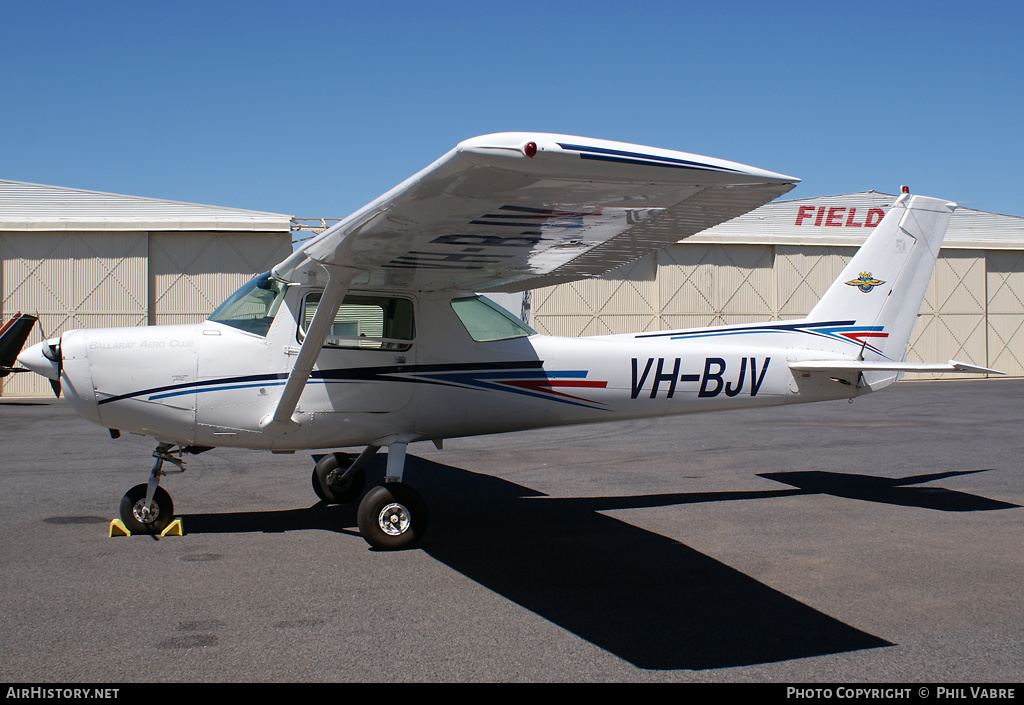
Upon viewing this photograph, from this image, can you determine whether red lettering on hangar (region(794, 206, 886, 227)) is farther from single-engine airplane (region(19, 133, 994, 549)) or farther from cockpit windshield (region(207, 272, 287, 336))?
cockpit windshield (region(207, 272, 287, 336))

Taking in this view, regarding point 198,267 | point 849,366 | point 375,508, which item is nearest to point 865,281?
point 849,366

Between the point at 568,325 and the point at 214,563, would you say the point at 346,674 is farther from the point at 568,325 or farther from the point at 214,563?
the point at 568,325

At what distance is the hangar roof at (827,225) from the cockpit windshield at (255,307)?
2448cm

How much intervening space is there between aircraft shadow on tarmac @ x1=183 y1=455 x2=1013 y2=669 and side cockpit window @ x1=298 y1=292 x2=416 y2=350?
155 centimetres

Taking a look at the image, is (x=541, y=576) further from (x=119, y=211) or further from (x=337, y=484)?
(x=119, y=211)

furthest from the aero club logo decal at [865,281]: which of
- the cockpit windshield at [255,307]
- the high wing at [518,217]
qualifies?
the cockpit windshield at [255,307]

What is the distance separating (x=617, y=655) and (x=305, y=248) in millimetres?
3160

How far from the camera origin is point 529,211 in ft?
13.0

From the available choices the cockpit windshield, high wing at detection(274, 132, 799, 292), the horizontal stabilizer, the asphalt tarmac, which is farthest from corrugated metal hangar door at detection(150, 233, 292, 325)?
the horizontal stabilizer

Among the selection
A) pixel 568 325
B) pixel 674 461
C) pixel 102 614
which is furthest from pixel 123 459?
pixel 568 325

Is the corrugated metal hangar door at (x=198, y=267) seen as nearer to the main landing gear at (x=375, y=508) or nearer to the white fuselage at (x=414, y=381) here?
the main landing gear at (x=375, y=508)

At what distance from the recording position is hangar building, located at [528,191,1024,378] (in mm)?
27984

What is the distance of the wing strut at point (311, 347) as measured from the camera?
5.08 metres

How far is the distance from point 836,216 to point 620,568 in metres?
29.4
